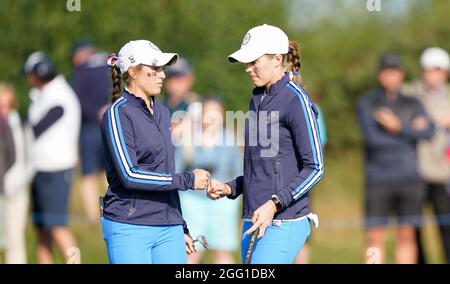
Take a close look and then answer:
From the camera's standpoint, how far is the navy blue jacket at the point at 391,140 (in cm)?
1250

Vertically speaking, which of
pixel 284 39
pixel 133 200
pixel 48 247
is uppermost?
pixel 284 39

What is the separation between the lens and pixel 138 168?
691cm

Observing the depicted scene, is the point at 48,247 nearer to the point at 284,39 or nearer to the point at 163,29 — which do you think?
the point at 163,29

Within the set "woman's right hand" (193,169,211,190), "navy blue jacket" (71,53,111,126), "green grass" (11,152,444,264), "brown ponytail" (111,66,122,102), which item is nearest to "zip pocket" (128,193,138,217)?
"woman's right hand" (193,169,211,190)

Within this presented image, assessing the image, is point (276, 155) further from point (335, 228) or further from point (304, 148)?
point (335, 228)

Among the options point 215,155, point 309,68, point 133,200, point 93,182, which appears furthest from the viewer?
point 309,68

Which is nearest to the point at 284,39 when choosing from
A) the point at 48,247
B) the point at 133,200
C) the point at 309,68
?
the point at 133,200

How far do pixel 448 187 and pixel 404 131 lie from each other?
86 cm

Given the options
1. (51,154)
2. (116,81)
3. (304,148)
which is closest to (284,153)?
(304,148)

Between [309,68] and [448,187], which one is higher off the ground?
[309,68]

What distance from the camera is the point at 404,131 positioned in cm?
1249

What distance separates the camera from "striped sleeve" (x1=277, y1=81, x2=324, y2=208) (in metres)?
6.82

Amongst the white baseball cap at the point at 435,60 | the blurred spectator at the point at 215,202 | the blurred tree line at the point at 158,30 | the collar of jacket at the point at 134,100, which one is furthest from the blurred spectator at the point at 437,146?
the collar of jacket at the point at 134,100

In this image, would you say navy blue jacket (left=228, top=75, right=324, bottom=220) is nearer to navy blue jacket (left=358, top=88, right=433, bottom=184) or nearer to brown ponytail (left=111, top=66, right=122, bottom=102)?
brown ponytail (left=111, top=66, right=122, bottom=102)
